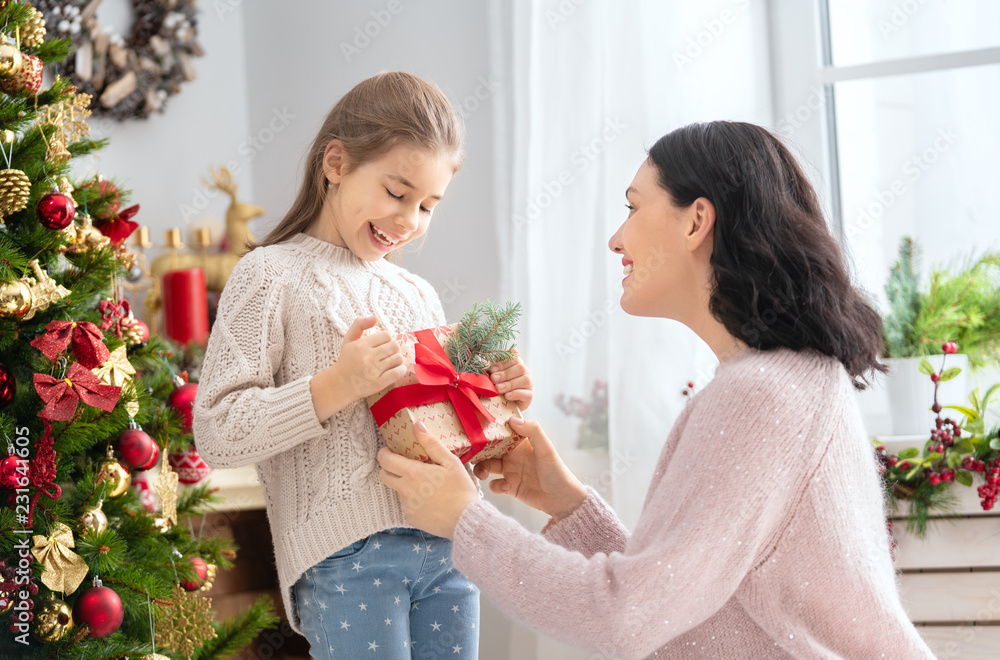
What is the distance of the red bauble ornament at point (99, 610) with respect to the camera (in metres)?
1.24

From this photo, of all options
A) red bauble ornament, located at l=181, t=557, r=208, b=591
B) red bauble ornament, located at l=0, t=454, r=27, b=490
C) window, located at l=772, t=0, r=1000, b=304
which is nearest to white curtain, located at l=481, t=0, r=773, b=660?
window, located at l=772, t=0, r=1000, b=304

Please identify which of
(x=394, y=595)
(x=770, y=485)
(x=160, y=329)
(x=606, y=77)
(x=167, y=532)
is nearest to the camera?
(x=770, y=485)

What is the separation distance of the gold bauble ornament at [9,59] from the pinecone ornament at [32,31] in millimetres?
52

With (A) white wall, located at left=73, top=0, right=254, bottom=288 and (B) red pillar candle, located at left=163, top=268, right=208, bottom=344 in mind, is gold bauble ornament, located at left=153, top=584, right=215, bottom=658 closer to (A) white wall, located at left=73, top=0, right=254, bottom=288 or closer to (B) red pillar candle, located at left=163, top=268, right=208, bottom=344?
(B) red pillar candle, located at left=163, top=268, right=208, bottom=344

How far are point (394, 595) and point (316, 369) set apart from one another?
0.32 meters

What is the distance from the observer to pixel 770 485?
0.81 meters

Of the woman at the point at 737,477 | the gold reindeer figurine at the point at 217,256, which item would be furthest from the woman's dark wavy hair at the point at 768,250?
the gold reindeer figurine at the point at 217,256

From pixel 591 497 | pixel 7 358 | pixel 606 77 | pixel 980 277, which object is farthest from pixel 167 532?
pixel 980 277

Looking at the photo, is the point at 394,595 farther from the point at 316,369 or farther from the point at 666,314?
the point at 666,314

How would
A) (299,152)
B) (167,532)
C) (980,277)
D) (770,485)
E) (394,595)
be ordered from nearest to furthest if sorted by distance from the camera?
1. (770,485)
2. (394,595)
3. (167,532)
4. (980,277)
5. (299,152)

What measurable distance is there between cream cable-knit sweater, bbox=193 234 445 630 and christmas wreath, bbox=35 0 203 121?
4.58ft

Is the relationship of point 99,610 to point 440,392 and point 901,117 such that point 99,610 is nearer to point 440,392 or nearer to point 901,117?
point 440,392

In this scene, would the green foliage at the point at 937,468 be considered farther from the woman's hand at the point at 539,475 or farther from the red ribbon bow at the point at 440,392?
the red ribbon bow at the point at 440,392

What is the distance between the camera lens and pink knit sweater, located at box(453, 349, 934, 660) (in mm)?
803
